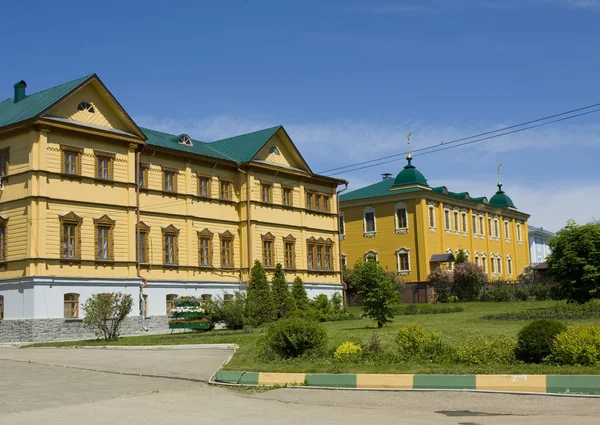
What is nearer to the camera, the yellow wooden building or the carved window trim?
the yellow wooden building

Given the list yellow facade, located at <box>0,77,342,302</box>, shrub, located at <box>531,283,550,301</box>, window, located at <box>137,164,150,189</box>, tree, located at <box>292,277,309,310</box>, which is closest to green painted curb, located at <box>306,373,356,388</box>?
yellow facade, located at <box>0,77,342,302</box>

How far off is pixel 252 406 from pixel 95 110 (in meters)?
27.4

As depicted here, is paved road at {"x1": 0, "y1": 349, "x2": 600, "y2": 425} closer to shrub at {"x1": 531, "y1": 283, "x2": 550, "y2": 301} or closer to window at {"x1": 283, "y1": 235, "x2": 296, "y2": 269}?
A: window at {"x1": 283, "y1": 235, "x2": 296, "y2": 269}

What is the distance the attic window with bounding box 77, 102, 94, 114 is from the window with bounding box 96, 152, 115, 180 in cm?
222

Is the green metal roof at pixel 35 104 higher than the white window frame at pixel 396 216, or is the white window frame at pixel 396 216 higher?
the green metal roof at pixel 35 104

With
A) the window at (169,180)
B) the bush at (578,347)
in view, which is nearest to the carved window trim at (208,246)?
the window at (169,180)

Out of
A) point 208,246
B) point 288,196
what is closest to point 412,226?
point 288,196

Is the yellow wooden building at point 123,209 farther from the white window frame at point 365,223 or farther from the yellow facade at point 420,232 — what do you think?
the white window frame at point 365,223

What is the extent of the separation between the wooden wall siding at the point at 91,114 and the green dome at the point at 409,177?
100 feet

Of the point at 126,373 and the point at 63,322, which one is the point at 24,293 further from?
the point at 126,373

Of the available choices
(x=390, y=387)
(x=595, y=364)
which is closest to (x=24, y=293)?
(x=390, y=387)

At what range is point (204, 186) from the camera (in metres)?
42.2

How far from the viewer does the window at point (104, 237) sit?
35094 millimetres

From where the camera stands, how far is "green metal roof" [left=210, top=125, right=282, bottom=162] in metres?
44.6
